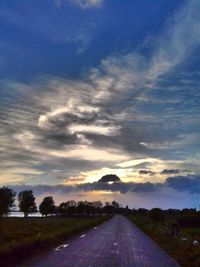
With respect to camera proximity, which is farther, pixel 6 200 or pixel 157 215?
pixel 157 215

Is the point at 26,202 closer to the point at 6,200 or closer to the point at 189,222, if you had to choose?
the point at 6,200

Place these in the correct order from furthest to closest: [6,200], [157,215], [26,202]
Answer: [26,202] < [157,215] < [6,200]

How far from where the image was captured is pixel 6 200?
12088 centimetres

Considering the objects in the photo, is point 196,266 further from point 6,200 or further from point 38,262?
point 6,200

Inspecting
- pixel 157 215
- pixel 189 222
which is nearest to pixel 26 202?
pixel 157 215

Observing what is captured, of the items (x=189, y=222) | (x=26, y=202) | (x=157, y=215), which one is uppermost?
(x=26, y=202)

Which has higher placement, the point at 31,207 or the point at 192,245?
the point at 31,207

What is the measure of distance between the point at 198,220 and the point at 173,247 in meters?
91.3

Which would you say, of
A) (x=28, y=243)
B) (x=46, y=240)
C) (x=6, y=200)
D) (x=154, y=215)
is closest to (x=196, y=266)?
(x=28, y=243)

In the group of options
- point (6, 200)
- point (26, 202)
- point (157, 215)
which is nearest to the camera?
point (6, 200)

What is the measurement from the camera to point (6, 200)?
121 metres

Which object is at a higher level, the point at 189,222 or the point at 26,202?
the point at 26,202

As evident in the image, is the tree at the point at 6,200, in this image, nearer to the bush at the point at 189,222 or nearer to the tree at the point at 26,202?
the bush at the point at 189,222

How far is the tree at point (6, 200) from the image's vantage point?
116 metres
